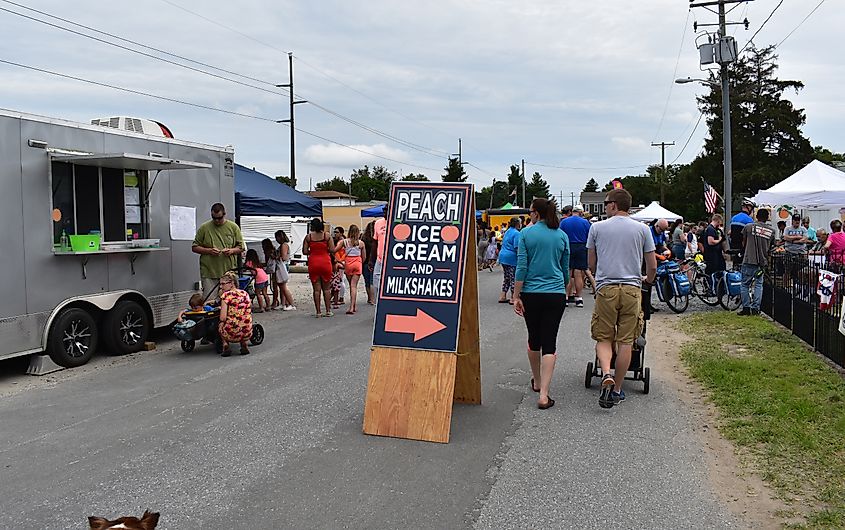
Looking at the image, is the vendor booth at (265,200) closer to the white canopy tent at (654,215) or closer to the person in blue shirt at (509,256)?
the person in blue shirt at (509,256)

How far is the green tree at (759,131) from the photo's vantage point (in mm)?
53000

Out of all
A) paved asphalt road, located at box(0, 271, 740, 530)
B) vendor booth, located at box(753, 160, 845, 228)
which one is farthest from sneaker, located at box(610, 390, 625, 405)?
vendor booth, located at box(753, 160, 845, 228)

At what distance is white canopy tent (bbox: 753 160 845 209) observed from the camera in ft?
58.3

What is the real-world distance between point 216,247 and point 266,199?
4.00 meters

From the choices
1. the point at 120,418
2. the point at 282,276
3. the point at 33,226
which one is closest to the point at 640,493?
the point at 120,418

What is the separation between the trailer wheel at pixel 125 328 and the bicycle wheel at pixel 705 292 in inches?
411

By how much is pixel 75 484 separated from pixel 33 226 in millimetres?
4786

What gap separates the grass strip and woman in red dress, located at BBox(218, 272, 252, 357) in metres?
5.76

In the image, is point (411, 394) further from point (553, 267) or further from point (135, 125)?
point (135, 125)

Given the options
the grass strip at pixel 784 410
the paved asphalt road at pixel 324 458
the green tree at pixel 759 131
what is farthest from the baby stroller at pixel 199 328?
the green tree at pixel 759 131

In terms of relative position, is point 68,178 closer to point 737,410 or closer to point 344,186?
point 737,410

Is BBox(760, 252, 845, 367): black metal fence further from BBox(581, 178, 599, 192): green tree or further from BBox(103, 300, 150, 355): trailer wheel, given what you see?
BBox(581, 178, 599, 192): green tree

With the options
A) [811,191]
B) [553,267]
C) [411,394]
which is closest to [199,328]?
[411,394]

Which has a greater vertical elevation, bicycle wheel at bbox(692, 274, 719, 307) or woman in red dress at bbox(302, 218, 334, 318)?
woman in red dress at bbox(302, 218, 334, 318)
